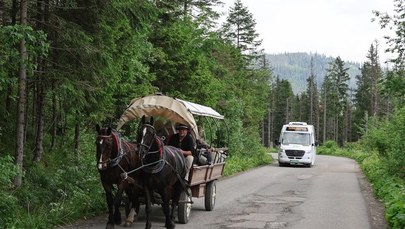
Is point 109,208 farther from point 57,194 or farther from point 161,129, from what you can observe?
point 161,129

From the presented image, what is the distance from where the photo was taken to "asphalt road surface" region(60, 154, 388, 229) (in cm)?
1042

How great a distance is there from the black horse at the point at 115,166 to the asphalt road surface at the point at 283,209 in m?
0.84

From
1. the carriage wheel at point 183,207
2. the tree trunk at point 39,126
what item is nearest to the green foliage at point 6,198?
the carriage wheel at point 183,207

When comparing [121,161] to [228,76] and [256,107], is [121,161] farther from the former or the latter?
[256,107]

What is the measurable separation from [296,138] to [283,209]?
65.9ft

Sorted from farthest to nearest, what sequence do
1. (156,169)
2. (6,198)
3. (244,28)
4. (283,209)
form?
(244,28), (283,209), (156,169), (6,198)

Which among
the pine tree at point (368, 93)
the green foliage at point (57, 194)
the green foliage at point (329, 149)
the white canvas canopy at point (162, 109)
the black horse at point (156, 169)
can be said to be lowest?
the green foliage at point (329, 149)

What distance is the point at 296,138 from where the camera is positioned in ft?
106

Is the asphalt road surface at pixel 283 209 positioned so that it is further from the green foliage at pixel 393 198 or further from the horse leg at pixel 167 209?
the horse leg at pixel 167 209

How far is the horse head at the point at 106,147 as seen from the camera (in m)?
8.34

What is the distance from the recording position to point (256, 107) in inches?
2253

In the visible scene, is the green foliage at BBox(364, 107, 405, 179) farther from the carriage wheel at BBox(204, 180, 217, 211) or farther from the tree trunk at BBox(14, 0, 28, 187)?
the tree trunk at BBox(14, 0, 28, 187)

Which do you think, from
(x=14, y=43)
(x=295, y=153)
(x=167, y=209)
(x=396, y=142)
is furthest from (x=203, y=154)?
(x=295, y=153)

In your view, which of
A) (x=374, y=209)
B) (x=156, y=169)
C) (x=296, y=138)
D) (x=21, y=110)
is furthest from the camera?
(x=296, y=138)
